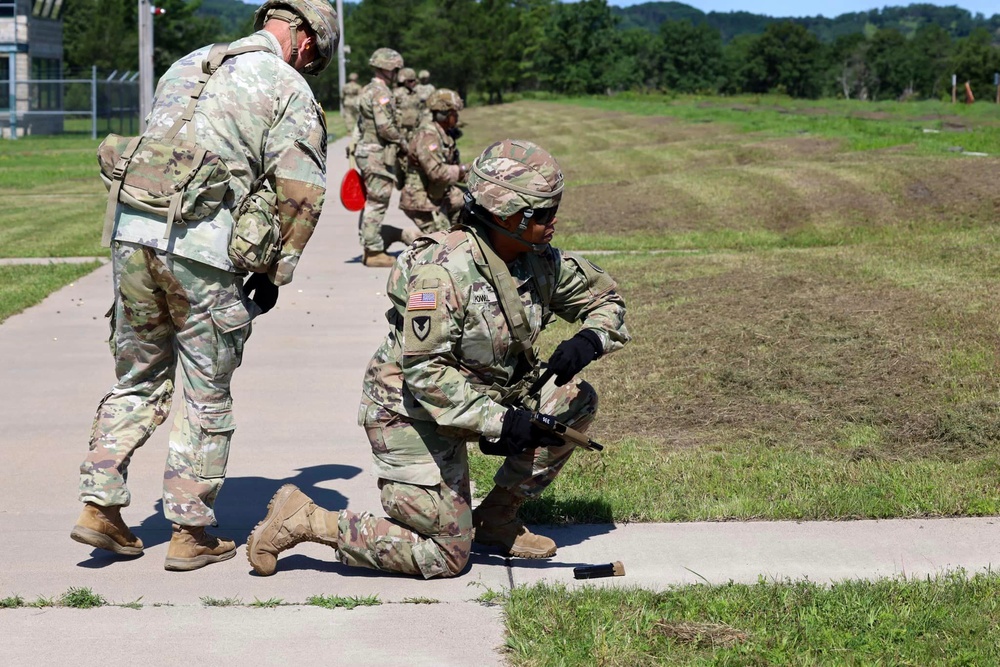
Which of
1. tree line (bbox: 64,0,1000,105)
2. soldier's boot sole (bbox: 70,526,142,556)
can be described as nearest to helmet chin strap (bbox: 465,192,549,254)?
soldier's boot sole (bbox: 70,526,142,556)

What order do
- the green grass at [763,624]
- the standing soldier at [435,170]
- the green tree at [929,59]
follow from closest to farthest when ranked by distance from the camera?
the green grass at [763,624] → the standing soldier at [435,170] → the green tree at [929,59]

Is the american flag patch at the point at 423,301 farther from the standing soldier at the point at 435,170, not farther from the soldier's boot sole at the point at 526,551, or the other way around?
the standing soldier at the point at 435,170

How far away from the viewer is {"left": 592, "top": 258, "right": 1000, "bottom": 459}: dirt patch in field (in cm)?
671

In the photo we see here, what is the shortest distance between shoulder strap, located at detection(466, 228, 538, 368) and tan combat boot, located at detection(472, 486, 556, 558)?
0.71m

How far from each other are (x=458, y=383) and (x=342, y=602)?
87 centimetres

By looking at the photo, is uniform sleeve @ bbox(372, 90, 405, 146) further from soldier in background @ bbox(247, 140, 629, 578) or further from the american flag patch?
the american flag patch

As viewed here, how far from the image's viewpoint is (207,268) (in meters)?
4.69

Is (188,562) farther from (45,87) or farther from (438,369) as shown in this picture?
(45,87)

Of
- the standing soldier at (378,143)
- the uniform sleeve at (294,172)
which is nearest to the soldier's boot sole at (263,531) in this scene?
the uniform sleeve at (294,172)

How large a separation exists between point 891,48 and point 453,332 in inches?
5846

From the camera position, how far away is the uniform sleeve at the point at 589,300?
4926mm

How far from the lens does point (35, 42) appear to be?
155 ft

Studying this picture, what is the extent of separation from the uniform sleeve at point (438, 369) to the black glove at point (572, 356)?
30 cm

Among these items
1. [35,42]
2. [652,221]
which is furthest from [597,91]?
[652,221]
